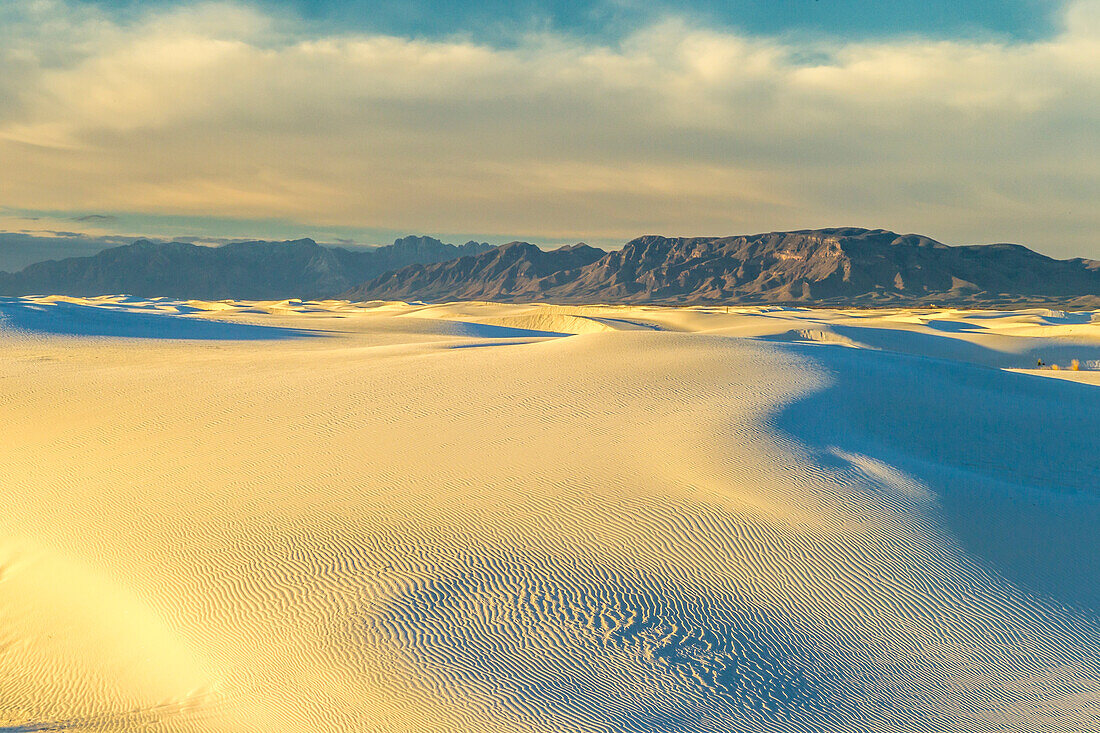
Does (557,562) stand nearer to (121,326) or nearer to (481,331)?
(481,331)

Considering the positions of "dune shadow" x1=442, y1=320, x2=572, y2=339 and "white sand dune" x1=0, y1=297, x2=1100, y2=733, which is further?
"dune shadow" x1=442, y1=320, x2=572, y2=339

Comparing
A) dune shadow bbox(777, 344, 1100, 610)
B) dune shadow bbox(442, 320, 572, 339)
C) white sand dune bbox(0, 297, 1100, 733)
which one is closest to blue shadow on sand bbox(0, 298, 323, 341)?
dune shadow bbox(442, 320, 572, 339)

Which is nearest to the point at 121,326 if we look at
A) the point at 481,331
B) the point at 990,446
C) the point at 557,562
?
the point at 481,331

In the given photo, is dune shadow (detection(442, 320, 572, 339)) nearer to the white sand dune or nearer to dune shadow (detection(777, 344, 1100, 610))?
dune shadow (detection(777, 344, 1100, 610))

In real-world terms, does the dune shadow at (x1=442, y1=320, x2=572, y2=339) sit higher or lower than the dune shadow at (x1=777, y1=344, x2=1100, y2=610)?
lower

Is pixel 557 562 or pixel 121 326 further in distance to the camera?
pixel 121 326

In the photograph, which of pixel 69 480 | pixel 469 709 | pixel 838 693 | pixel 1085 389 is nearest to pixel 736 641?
pixel 838 693

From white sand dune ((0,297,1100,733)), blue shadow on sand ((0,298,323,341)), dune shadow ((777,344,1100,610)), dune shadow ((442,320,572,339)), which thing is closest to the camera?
white sand dune ((0,297,1100,733))
